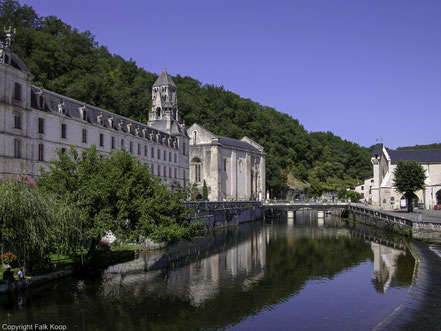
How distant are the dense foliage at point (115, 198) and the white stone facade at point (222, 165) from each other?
54.0 m

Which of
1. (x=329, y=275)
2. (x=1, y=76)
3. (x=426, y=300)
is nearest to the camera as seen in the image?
(x=426, y=300)

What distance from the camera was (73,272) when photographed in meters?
25.2

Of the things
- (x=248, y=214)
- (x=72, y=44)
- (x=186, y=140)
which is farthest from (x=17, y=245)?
(x=72, y=44)

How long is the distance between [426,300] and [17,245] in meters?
20.6

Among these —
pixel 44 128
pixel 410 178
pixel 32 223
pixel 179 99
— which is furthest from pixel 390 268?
pixel 179 99

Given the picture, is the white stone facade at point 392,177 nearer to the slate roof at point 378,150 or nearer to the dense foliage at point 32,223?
the slate roof at point 378,150

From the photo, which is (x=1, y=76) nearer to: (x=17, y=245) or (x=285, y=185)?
(x=17, y=245)

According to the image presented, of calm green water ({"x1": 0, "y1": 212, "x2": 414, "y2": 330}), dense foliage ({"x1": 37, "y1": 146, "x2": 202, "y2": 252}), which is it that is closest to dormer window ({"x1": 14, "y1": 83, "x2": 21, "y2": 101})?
dense foliage ({"x1": 37, "y1": 146, "x2": 202, "y2": 252})

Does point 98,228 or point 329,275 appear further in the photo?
point 329,275

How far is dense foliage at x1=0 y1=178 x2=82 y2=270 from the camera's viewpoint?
20.2 m

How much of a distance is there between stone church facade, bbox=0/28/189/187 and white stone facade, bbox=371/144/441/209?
122 ft

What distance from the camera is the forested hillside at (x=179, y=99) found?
68.9 m

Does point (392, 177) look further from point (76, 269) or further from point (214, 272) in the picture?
point (76, 269)

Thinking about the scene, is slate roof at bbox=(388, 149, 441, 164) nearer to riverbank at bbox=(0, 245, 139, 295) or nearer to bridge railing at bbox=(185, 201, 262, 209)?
bridge railing at bbox=(185, 201, 262, 209)
